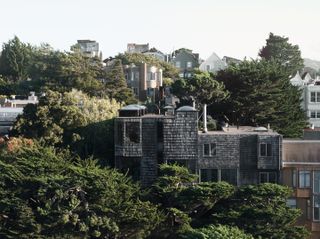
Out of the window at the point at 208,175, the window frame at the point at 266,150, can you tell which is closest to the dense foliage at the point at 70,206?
the window at the point at 208,175

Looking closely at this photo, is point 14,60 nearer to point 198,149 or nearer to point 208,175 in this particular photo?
point 198,149

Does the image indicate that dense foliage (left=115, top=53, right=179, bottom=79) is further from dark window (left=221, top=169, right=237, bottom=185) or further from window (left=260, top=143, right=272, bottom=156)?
window (left=260, top=143, right=272, bottom=156)

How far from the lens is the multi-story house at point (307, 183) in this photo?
39.2 meters

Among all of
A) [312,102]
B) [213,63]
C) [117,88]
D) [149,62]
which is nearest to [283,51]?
[213,63]

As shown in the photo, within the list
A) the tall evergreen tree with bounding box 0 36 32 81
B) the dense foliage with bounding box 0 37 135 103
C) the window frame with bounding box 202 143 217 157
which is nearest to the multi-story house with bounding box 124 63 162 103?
the dense foliage with bounding box 0 37 135 103

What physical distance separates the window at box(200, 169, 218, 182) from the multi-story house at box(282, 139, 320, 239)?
390cm

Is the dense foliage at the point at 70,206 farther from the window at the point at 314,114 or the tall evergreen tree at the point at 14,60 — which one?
the tall evergreen tree at the point at 14,60

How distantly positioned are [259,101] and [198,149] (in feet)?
43.4

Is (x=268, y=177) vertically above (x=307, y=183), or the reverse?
(x=268, y=177)

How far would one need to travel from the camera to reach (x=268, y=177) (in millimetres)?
39875

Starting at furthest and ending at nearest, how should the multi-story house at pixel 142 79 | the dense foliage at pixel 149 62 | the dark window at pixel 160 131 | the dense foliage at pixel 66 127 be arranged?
the dense foliage at pixel 149 62 → the multi-story house at pixel 142 79 → the dense foliage at pixel 66 127 → the dark window at pixel 160 131

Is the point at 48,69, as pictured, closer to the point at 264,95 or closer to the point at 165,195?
the point at 264,95

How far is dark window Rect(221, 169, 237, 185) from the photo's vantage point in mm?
40125

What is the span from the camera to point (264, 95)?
5188cm
